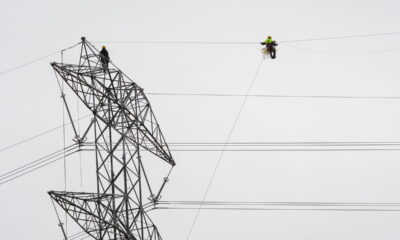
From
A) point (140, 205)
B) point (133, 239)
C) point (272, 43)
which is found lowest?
point (133, 239)

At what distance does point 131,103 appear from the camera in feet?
86.0

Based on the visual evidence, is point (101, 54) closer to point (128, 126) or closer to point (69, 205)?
point (128, 126)

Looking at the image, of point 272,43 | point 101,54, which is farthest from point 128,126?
point 272,43

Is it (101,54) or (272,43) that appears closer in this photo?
(101,54)

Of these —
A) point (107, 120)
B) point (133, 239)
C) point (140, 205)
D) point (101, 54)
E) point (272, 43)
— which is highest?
point (272, 43)

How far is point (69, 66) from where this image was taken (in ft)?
82.0

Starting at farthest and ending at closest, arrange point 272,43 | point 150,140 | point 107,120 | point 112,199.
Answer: point 272,43, point 150,140, point 107,120, point 112,199

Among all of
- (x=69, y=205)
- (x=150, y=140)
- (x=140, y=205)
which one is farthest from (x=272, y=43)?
(x=69, y=205)

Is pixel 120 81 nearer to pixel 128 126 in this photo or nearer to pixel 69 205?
pixel 128 126

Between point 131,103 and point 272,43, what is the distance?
959 cm

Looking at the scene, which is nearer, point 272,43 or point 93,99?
point 93,99

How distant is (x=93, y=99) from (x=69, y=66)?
1546 millimetres

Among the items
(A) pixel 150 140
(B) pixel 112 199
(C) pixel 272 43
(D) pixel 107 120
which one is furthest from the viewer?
(C) pixel 272 43

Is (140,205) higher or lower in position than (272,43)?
lower
